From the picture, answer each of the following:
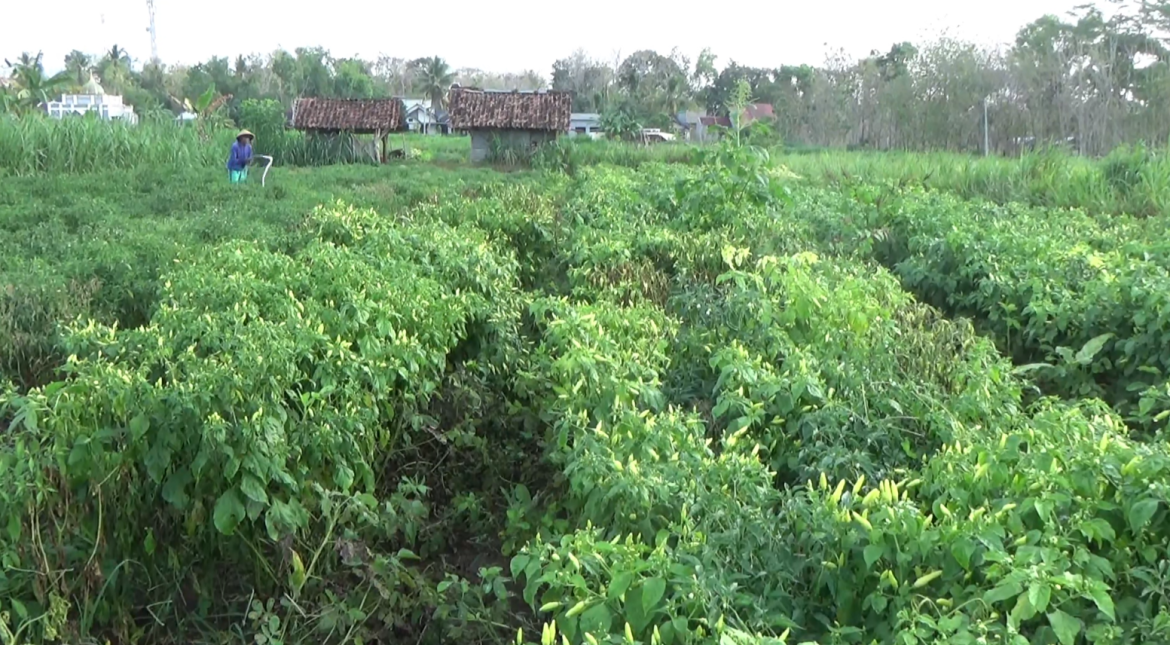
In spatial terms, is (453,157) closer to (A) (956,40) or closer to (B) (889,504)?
(A) (956,40)

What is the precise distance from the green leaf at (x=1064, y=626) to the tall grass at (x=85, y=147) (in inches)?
655

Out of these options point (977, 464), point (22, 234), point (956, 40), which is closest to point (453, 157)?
point (956, 40)

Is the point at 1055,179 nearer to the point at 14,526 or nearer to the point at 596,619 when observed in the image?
the point at 596,619

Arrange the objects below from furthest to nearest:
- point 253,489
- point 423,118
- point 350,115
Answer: point 423,118 → point 350,115 → point 253,489

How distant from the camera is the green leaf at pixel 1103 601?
210cm

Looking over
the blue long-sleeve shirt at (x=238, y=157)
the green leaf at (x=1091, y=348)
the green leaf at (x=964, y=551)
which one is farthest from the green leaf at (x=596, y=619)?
the blue long-sleeve shirt at (x=238, y=157)

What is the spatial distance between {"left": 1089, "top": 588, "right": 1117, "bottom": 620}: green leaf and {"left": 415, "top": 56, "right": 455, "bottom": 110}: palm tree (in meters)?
65.3

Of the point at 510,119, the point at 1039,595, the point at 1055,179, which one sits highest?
the point at 510,119

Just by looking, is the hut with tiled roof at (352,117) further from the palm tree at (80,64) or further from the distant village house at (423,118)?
the palm tree at (80,64)

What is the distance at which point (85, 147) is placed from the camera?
1741cm

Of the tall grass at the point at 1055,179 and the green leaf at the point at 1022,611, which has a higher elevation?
the tall grass at the point at 1055,179

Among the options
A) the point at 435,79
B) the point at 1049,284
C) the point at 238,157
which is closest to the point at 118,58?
the point at 435,79

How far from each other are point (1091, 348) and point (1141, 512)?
2.99 m

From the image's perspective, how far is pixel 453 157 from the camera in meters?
32.4
